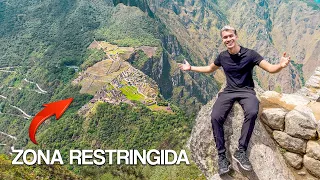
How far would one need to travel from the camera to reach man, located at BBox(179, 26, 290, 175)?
7.55 meters

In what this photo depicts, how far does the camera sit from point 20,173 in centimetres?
3036

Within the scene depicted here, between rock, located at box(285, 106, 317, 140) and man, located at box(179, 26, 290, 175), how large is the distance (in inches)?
41.4

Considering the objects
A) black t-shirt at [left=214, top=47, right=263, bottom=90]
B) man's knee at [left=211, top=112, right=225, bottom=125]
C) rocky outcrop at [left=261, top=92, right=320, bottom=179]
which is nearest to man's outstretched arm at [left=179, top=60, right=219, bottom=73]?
black t-shirt at [left=214, top=47, right=263, bottom=90]

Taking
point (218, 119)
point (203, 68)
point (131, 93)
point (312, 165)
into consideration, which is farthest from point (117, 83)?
point (312, 165)

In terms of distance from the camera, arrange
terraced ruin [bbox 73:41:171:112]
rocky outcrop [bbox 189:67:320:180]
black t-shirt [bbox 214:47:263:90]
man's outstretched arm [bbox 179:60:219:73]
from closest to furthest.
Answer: rocky outcrop [bbox 189:67:320:180] → black t-shirt [bbox 214:47:263:90] → man's outstretched arm [bbox 179:60:219:73] → terraced ruin [bbox 73:41:171:112]

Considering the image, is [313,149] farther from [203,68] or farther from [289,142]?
[203,68]

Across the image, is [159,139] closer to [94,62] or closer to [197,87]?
[94,62]

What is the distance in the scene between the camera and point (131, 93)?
97.4 meters

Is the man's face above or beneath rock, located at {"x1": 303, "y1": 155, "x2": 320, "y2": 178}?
above

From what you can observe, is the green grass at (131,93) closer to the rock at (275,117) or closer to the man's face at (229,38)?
the rock at (275,117)

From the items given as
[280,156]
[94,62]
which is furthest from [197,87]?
[280,156]

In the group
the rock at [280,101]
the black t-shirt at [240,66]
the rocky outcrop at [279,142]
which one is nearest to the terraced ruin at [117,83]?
the rock at [280,101]

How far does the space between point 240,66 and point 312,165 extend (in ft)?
10.7

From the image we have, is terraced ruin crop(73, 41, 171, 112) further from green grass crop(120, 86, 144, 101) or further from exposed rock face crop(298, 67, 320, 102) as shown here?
exposed rock face crop(298, 67, 320, 102)
